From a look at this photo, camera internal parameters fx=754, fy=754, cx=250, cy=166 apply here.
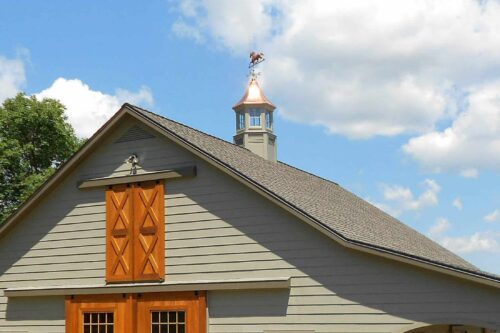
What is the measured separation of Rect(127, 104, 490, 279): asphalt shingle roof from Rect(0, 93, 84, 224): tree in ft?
53.4

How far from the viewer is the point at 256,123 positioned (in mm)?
24109

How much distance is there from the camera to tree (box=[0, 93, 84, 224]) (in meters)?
35.7

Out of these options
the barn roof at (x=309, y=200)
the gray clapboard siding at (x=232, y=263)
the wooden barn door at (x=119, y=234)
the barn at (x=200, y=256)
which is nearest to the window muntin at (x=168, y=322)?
the barn at (x=200, y=256)

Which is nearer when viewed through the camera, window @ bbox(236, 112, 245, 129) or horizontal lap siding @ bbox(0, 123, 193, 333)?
horizontal lap siding @ bbox(0, 123, 193, 333)

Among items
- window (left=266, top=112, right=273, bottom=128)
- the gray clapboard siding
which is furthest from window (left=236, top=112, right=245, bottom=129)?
the gray clapboard siding

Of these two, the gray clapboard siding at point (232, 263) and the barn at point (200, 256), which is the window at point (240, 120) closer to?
the barn at point (200, 256)

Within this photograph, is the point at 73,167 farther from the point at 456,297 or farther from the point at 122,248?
the point at 456,297

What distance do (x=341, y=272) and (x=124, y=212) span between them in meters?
5.74

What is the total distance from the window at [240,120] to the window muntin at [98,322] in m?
8.58

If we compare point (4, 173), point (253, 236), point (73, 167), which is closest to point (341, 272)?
point (253, 236)

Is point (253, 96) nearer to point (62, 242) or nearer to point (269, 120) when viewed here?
point (269, 120)

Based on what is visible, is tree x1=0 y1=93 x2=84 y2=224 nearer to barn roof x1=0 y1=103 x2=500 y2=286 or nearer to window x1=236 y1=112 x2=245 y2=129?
window x1=236 y1=112 x2=245 y2=129

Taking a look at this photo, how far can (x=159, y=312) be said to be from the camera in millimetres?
17062

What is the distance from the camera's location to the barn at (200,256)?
1430 cm
